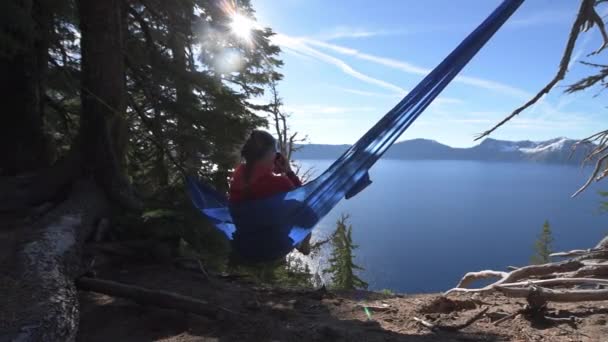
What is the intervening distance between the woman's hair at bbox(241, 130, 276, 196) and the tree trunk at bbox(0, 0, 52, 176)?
2591 mm

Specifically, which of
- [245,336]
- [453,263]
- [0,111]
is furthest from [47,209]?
[453,263]

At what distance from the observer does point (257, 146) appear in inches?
91.7

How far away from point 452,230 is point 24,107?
199ft

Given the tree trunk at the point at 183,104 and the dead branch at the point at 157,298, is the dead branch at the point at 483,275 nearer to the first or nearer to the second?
the dead branch at the point at 157,298

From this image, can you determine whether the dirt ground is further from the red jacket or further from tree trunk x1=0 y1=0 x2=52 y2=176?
tree trunk x1=0 y1=0 x2=52 y2=176

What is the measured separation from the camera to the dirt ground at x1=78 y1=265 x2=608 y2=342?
173cm

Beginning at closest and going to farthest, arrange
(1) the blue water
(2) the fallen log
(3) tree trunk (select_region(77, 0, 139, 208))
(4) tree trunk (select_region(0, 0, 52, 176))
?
1. (2) the fallen log
2. (3) tree trunk (select_region(77, 0, 139, 208))
3. (4) tree trunk (select_region(0, 0, 52, 176))
4. (1) the blue water

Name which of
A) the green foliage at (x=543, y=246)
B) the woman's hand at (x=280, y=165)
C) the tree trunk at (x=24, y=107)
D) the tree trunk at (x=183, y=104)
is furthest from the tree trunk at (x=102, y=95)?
the green foliage at (x=543, y=246)

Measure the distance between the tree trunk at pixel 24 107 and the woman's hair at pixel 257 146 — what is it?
2591 mm

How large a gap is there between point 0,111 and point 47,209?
55.7 inches

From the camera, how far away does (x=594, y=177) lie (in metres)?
3.14

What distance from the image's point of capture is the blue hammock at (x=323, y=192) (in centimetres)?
234

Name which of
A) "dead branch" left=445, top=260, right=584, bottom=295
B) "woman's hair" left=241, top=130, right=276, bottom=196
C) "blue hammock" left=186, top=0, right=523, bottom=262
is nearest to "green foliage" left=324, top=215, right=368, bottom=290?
"dead branch" left=445, top=260, right=584, bottom=295

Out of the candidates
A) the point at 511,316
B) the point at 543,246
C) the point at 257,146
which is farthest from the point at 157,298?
the point at 543,246
